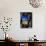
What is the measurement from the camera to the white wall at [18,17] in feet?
14.6

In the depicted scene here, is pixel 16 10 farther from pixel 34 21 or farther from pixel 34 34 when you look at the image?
pixel 34 34

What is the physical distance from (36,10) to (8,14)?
944mm

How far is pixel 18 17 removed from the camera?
4504 millimetres

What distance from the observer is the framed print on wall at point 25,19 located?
4.52 meters

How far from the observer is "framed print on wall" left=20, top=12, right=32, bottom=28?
452 centimetres

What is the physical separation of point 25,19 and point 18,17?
243 millimetres

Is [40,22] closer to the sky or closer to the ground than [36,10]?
closer to the ground

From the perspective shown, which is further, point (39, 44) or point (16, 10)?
point (16, 10)

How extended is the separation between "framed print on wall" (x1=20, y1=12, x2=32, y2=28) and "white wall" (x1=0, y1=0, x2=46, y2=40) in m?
0.10

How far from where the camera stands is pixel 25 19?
453 cm

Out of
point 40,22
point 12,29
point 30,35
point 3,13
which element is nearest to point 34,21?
point 40,22

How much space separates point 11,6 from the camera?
448cm

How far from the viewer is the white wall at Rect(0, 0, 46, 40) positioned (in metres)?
4.46

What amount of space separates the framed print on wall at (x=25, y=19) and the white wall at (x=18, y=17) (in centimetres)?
10
